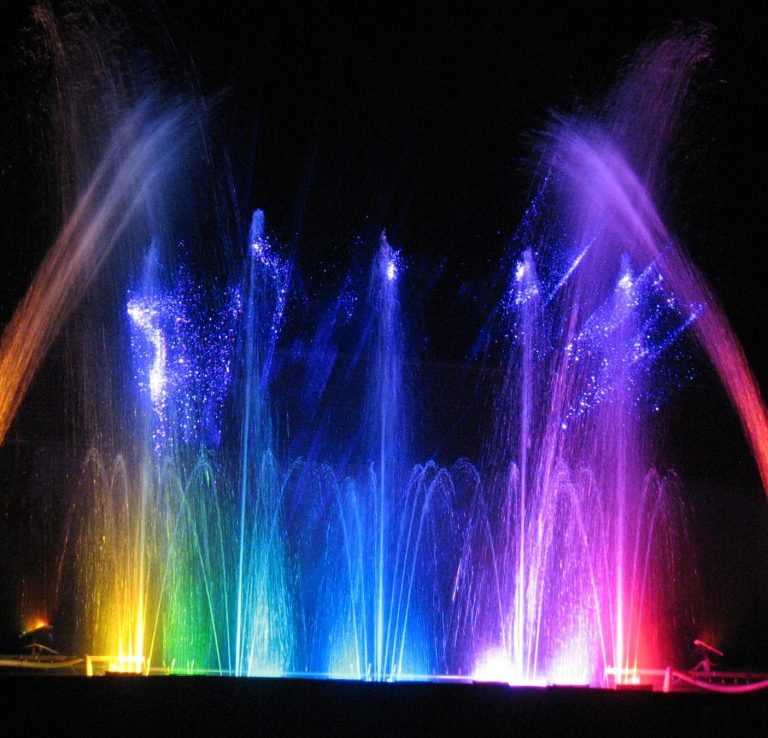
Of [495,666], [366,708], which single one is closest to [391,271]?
[495,666]

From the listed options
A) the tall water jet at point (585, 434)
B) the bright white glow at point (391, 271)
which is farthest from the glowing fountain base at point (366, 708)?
the bright white glow at point (391, 271)

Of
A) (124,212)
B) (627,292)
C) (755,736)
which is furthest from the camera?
(627,292)

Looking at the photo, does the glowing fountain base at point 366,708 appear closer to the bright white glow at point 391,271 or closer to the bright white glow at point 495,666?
the bright white glow at point 495,666

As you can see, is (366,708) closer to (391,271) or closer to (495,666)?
(495,666)

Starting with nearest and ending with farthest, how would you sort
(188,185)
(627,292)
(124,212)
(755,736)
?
1. (755,736)
2. (124,212)
3. (188,185)
4. (627,292)

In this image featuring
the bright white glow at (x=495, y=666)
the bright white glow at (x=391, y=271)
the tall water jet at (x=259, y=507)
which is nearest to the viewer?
the bright white glow at (x=495, y=666)

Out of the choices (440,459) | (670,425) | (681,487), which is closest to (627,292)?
(670,425)

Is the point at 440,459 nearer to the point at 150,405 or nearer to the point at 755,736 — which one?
the point at 150,405

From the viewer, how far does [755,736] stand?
5668 mm

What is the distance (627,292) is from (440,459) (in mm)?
5814

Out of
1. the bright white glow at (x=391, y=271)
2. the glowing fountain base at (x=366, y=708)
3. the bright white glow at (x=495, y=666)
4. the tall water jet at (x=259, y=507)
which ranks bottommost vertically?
the bright white glow at (x=495, y=666)

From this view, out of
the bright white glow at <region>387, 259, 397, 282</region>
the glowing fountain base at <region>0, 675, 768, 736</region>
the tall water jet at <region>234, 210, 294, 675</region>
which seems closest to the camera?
the glowing fountain base at <region>0, 675, 768, 736</region>

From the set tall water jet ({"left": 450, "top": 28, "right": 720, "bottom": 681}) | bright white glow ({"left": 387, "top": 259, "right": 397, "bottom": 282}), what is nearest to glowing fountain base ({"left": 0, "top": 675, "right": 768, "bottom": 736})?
tall water jet ({"left": 450, "top": 28, "right": 720, "bottom": 681})

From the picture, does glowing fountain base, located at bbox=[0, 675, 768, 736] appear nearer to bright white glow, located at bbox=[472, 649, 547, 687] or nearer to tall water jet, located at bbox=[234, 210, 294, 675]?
tall water jet, located at bbox=[234, 210, 294, 675]
